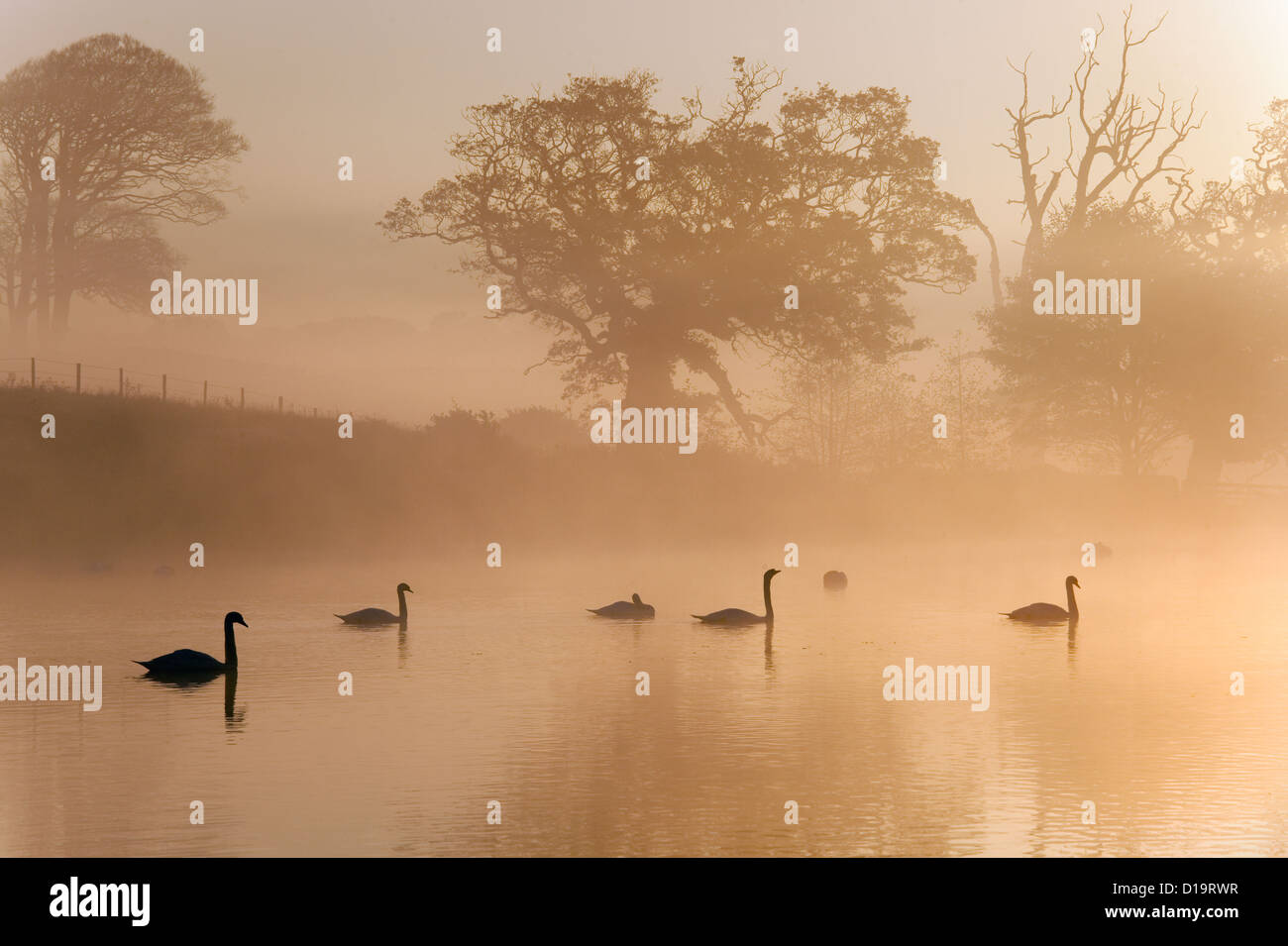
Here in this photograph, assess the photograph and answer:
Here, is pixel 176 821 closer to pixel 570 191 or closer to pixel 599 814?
pixel 599 814

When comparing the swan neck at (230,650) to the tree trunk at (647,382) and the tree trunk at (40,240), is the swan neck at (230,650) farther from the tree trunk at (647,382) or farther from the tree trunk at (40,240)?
the tree trunk at (40,240)

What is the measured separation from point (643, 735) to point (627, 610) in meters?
13.8

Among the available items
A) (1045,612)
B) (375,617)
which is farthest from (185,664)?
(1045,612)

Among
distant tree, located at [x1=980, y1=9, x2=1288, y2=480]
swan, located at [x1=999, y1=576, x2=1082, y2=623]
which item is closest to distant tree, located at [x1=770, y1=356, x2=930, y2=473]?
distant tree, located at [x1=980, y1=9, x2=1288, y2=480]

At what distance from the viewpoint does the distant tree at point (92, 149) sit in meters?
65.3

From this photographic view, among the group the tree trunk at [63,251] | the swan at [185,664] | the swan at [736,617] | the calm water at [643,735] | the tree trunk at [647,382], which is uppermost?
the tree trunk at [63,251]

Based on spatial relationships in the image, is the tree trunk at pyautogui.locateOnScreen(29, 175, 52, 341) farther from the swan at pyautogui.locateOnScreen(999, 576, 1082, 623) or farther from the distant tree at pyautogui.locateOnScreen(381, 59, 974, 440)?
the swan at pyautogui.locateOnScreen(999, 576, 1082, 623)

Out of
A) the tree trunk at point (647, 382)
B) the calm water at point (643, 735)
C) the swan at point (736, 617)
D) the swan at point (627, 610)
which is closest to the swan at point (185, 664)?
the calm water at point (643, 735)

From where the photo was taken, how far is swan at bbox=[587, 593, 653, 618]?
1308 inches

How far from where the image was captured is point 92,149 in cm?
6656

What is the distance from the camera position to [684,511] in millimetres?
63531

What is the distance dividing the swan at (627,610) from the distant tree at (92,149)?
43.4 metres
